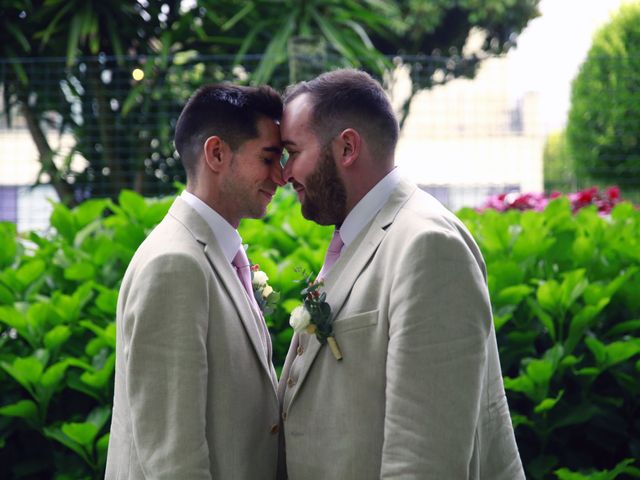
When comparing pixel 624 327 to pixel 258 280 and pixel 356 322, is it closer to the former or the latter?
pixel 258 280

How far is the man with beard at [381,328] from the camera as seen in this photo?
6.75ft

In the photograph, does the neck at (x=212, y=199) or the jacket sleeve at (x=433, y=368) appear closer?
the jacket sleeve at (x=433, y=368)

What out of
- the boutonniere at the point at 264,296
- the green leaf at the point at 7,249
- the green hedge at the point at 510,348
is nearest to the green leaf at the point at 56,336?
the green hedge at the point at 510,348

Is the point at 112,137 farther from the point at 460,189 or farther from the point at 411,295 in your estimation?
the point at 411,295

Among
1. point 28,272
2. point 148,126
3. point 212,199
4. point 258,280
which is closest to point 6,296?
point 28,272

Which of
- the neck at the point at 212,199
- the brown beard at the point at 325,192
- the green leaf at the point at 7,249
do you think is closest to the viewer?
the brown beard at the point at 325,192

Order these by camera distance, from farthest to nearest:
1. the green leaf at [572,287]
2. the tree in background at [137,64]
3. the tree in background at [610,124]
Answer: the tree in background at [137,64]
the tree in background at [610,124]
the green leaf at [572,287]

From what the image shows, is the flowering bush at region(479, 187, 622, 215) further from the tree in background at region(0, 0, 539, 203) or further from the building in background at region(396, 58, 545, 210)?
the tree in background at region(0, 0, 539, 203)

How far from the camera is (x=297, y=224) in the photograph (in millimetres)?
4230

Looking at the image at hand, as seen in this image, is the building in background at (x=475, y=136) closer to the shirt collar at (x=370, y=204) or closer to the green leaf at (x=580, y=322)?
the green leaf at (x=580, y=322)

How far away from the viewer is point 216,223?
8.22 ft

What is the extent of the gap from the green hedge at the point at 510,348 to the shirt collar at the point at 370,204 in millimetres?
818

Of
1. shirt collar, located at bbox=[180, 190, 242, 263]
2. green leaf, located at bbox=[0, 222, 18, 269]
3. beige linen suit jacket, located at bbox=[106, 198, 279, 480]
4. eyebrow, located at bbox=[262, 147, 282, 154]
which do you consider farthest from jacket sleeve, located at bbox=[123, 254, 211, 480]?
green leaf, located at bbox=[0, 222, 18, 269]

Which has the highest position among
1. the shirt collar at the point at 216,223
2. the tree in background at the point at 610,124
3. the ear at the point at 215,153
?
the tree in background at the point at 610,124
